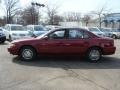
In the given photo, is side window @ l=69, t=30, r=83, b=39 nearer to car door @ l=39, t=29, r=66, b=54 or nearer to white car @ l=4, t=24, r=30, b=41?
car door @ l=39, t=29, r=66, b=54

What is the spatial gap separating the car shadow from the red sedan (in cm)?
36

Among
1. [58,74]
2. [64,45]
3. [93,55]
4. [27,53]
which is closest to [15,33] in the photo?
[27,53]

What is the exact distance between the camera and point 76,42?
448 inches

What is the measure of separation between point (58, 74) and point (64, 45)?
2.79 meters

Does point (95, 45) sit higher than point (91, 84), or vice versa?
point (95, 45)

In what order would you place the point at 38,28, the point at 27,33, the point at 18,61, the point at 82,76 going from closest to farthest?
the point at 82,76 < the point at 18,61 < the point at 27,33 < the point at 38,28

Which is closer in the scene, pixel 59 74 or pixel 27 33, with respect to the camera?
pixel 59 74

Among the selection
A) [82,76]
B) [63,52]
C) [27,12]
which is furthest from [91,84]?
[27,12]

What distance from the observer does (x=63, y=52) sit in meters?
11.4

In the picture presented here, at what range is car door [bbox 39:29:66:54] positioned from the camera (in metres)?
11.3

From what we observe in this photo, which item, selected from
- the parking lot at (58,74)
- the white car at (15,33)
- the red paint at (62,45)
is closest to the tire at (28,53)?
the red paint at (62,45)

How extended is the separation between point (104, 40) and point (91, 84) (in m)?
4.48

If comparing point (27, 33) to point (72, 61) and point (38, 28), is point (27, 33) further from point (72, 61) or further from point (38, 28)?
point (72, 61)

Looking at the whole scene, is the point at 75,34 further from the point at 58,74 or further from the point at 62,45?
the point at 58,74
